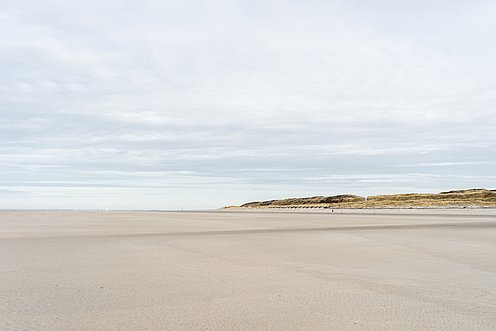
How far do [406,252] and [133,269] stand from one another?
281 inches

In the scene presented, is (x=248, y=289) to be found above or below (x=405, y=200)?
below

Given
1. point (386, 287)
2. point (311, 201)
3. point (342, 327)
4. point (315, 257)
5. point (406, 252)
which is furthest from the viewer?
point (311, 201)

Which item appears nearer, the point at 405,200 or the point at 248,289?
the point at 248,289

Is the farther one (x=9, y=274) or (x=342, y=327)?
(x=9, y=274)

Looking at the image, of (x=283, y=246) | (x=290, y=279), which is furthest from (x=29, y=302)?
(x=283, y=246)

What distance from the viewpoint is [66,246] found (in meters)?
13.9

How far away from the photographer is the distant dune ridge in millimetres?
72750

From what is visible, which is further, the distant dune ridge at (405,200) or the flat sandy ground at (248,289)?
the distant dune ridge at (405,200)

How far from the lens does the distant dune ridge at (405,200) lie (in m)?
72.8

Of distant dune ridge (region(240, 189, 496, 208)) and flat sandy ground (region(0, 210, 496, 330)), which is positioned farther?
distant dune ridge (region(240, 189, 496, 208))

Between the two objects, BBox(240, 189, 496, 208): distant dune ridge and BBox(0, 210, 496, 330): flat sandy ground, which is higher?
BBox(240, 189, 496, 208): distant dune ridge

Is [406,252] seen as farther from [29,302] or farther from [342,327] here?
[29,302]

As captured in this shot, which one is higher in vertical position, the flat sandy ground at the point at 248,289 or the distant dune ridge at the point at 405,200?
the distant dune ridge at the point at 405,200

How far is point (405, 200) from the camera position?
89.2 m
